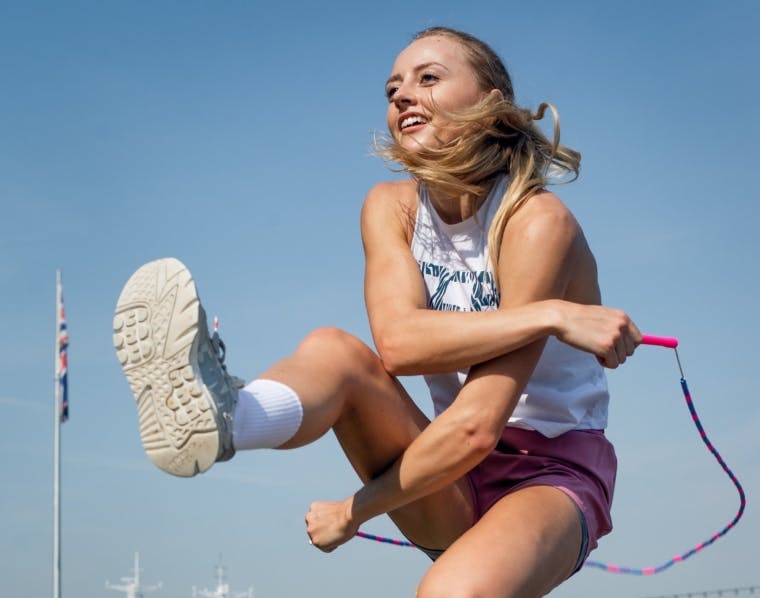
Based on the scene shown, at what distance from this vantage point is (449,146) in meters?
3.78

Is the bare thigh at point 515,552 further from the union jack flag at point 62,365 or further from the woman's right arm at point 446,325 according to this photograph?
the union jack flag at point 62,365

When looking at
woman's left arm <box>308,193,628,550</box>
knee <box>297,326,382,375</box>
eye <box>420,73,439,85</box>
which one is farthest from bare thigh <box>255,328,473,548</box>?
eye <box>420,73,439,85</box>

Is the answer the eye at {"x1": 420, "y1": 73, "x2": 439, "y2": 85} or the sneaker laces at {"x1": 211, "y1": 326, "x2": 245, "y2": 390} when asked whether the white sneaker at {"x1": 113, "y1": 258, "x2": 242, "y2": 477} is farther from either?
the eye at {"x1": 420, "y1": 73, "x2": 439, "y2": 85}

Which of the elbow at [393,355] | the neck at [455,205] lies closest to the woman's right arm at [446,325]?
the elbow at [393,355]

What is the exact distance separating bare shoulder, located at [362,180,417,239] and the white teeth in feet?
0.77

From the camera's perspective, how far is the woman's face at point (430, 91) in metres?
3.81

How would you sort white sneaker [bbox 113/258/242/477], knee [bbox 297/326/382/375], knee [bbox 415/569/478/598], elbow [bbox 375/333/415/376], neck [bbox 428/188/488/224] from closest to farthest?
white sneaker [bbox 113/258/242/477], knee [bbox 415/569/478/598], knee [bbox 297/326/382/375], elbow [bbox 375/333/415/376], neck [bbox 428/188/488/224]

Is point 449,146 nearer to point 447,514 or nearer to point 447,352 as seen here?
point 447,352

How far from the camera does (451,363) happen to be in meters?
3.38

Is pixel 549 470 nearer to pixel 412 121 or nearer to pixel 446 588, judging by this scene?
pixel 446 588

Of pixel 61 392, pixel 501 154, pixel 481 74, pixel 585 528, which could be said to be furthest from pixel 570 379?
pixel 61 392

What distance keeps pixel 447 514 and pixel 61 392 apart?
28517 millimetres

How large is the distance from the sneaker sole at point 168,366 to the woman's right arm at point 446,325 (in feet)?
2.32

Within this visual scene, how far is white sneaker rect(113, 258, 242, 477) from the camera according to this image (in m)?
2.90
